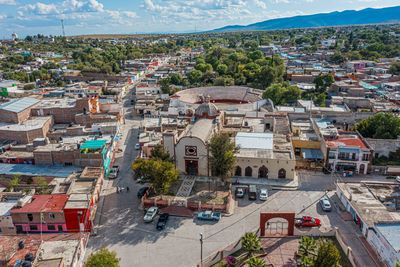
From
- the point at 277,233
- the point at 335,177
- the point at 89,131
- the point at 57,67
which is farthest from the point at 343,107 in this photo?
the point at 57,67

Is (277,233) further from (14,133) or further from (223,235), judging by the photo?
(14,133)

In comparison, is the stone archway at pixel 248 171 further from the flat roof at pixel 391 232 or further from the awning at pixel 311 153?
the flat roof at pixel 391 232

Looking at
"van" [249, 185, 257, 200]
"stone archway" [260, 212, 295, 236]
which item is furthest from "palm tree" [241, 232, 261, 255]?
"van" [249, 185, 257, 200]

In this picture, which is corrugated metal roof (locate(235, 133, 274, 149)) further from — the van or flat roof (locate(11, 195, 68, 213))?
flat roof (locate(11, 195, 68, 213))

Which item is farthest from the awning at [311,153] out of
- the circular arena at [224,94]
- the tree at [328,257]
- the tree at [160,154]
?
the circular arena at [224,94]

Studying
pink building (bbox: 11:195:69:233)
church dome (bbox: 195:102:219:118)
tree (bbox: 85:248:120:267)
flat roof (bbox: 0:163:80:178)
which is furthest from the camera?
church dome (bbox: 195:102:219:118)

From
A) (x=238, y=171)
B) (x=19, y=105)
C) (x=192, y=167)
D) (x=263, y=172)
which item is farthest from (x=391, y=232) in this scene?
(x=19, y=105)
